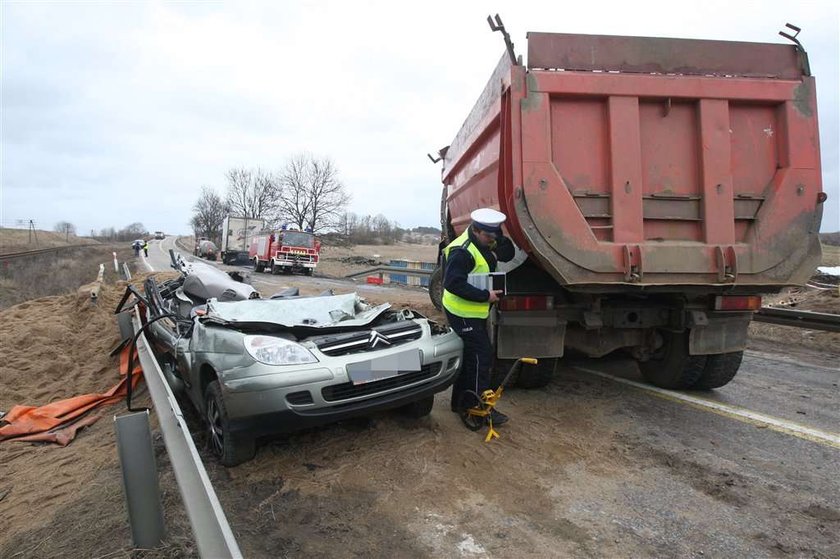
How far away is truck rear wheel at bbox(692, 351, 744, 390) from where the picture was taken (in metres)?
4.82

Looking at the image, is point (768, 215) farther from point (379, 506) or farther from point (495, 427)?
point (379, 506)

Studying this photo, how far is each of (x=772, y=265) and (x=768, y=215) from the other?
396 millimetres

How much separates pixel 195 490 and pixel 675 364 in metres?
4.42

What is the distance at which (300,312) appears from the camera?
404 cm

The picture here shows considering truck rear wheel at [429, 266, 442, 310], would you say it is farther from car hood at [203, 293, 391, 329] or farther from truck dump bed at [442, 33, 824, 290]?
truck dump bed at [442, 33, 824, 290]

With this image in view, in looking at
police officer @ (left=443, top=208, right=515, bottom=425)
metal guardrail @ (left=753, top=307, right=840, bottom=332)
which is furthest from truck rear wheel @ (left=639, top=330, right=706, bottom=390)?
metal guardrail @ (left=753, top=307, right=840, bottom=332)

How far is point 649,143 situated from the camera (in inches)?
161

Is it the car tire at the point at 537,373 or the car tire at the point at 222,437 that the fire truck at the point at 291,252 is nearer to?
the car tire at the point at 537,373

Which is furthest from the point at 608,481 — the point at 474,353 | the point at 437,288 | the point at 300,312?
the point at 437,288

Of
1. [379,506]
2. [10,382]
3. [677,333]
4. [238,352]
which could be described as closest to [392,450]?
[379,506]

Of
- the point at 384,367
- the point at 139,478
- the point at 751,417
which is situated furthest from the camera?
the point at 751,417

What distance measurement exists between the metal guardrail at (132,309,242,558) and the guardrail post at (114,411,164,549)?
128 millimetres

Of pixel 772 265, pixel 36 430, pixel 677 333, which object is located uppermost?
pixel 772 265

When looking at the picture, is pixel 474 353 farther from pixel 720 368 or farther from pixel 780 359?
pixel 780 359
